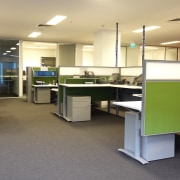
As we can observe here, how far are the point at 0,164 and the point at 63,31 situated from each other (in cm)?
631

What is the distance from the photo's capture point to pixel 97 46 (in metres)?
8.47

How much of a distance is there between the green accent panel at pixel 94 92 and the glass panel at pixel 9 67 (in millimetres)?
5565

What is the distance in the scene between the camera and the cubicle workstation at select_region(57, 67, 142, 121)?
5.98 metres

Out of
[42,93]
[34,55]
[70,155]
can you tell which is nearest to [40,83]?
[42,93]

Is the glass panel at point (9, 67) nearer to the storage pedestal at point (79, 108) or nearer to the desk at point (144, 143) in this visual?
the storage pedestal at point (79, 108)

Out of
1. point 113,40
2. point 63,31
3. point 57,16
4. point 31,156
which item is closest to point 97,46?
point 113,40

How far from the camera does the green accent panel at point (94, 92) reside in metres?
6.01

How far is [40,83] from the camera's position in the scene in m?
8.70

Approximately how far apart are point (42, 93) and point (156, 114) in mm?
6127

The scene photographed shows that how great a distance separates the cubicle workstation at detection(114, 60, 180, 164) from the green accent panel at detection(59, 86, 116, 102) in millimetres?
2860

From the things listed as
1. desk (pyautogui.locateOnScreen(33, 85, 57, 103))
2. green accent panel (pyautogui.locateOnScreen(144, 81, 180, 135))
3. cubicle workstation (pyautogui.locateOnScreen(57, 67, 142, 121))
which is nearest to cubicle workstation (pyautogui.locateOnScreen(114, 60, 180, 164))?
green accent panel (pyautogui.locateOnScreen(144, 81, 180, 135))

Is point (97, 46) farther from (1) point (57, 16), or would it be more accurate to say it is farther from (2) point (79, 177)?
(2) point (79, 177)

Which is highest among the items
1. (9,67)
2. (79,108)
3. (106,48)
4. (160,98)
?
(106,48)

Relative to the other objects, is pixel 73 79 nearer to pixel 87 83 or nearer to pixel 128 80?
pixel 87 83
